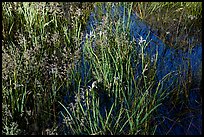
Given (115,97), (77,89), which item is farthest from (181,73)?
(77,89)

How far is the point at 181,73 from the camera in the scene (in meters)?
2.86

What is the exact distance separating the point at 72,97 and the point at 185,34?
69.0 inches

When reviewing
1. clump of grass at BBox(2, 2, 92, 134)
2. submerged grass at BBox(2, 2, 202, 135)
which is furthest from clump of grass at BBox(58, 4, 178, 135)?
clump of grass at BBox(2, 2, 92, 134)

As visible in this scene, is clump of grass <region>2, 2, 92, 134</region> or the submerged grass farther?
clump of grass <region>2, 2, 92, 134</region>

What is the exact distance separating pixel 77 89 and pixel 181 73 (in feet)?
3.10

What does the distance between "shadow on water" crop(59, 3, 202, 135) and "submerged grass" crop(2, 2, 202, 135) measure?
0.08m

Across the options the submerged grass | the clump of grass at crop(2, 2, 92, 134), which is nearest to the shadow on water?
the submerged grass

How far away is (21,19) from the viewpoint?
3617 mm

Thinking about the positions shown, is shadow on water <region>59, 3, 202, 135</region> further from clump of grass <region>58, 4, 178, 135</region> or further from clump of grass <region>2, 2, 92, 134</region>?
clump of grass <region>2, 2, 92, 134</region>

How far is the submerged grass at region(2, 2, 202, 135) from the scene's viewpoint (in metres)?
2.25

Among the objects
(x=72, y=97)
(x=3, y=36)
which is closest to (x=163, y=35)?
(x=72, y=97)

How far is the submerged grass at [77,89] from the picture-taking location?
2.25 m

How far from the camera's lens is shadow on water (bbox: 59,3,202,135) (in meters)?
2.41

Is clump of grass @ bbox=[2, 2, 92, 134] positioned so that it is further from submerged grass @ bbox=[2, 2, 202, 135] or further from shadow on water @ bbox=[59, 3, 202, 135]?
shadow on water @ bbox=[59, 3, 202, 135]
